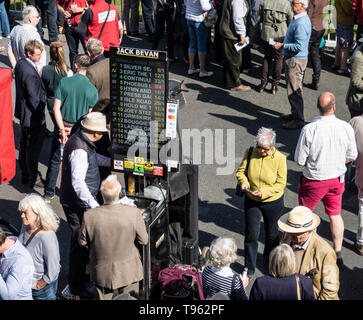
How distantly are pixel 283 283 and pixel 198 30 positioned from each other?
7.50m

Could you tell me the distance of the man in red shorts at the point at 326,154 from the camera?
7.15 metres

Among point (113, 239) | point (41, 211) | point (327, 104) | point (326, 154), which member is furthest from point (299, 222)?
point (41, 211)

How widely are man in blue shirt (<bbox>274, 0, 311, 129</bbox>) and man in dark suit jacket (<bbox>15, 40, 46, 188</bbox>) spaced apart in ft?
12.2

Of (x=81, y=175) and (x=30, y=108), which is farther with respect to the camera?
(x=30, y=108)

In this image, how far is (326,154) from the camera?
7.18 metres

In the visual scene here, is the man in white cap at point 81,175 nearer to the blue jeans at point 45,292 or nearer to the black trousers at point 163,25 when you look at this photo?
the blue jeans at point 45,292

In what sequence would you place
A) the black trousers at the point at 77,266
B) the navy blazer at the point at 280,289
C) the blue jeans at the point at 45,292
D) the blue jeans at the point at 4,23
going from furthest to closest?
the blue jeans at the point at 4,23 < the black trousers at the point at 77,266 < the blue jeans at the point at 45,292 < the navy blazer at the point at 280,289

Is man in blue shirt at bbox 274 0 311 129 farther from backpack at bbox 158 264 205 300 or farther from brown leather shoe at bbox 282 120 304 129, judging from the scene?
backpack at bbox 158 264 205 300

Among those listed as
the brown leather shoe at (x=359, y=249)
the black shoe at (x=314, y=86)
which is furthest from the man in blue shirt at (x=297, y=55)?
the brown leather shoe at (x=359, y=249)

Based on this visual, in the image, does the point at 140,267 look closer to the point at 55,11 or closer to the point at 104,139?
the point at 104,139

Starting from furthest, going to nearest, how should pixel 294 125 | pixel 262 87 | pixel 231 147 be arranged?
1. pixel 262 87
2. pixel 294 125
3. pixel 231 147

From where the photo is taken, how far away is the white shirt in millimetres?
7145

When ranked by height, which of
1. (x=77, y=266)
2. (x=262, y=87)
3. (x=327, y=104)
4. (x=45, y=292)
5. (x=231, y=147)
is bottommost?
(x=231, y=147)

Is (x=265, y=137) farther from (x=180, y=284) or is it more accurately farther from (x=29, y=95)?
(x=29, y=95)
